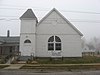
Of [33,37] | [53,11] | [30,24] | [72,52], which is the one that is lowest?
[72,52]

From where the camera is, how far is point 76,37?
3553 cm

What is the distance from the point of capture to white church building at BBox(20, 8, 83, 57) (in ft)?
115

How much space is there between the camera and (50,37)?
3562cm

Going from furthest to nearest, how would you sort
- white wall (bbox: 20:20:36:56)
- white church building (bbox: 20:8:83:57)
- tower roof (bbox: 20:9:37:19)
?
tower roof (bbox: 20:9:37:19) → white church building (bbox: 20:8:83:57) → white wall (bbox: 20:20:36:56)

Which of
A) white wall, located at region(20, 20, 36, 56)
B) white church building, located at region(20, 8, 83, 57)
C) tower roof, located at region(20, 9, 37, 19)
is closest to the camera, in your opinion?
white wall, located at region(20, 20, 36, 56)

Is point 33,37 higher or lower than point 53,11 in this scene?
lower

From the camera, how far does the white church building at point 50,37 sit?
3500 cm

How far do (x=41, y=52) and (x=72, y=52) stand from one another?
210 inches

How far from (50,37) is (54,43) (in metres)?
1.27

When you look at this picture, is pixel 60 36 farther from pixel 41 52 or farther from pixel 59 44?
pixel 41 52

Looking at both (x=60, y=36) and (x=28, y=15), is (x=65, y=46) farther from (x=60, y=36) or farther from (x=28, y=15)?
(x=28, y=15)

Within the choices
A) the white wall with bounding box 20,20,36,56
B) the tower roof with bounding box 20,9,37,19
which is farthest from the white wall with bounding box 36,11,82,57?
the tower roof with bounding box 20,9,37,19

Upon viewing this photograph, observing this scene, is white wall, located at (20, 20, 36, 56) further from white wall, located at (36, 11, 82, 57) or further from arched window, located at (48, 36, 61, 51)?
arched window, located at (48, 36, 61, 51)

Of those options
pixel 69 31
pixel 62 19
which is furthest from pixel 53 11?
pixel 69 31
